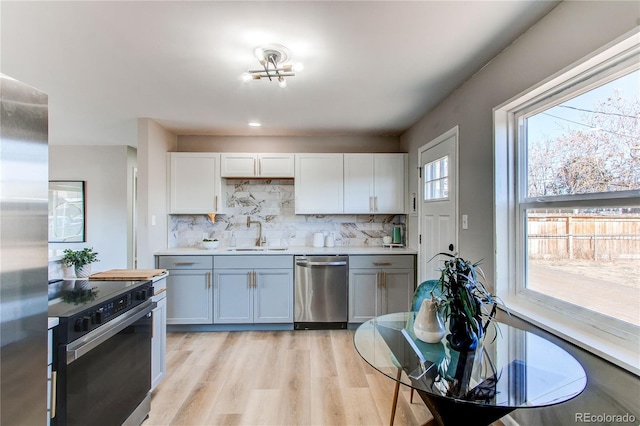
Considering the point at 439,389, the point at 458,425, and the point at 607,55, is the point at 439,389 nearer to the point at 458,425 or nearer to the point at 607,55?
the point at 458,425

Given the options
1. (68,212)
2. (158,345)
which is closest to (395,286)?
(158,345)

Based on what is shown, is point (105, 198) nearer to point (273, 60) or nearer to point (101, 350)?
point (101, 350)

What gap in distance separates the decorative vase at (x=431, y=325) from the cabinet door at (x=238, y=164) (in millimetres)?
2757

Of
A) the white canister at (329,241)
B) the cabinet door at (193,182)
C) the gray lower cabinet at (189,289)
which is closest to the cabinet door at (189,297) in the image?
the gray lower cabinet at (189,289)

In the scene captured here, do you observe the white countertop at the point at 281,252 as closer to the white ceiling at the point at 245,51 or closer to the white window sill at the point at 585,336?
the white ceiling at the point at 245,51

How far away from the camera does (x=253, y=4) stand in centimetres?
141

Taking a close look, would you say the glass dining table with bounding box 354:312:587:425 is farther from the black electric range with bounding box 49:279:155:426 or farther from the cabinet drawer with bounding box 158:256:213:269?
the cabinet drawer with bounding box 158:256:213:269

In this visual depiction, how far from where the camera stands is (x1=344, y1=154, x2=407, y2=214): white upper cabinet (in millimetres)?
3621

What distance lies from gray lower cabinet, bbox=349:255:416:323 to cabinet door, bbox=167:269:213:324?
1642mm

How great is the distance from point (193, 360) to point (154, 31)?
8.57 feet

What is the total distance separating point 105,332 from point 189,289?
72.6 inches

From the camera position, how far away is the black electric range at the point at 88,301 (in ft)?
4.12

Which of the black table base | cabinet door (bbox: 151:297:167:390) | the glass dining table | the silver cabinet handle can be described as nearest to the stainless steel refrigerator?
the silver cabinet handle

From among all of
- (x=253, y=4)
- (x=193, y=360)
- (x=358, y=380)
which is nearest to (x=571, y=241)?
(x=358, y=380)
